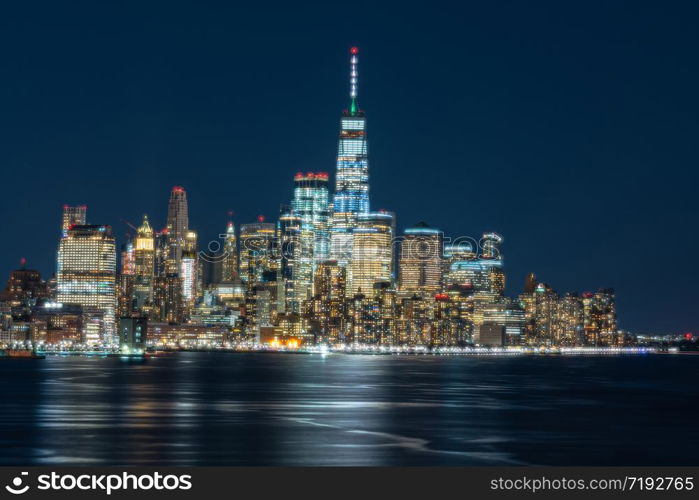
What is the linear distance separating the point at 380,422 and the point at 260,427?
26.5ft

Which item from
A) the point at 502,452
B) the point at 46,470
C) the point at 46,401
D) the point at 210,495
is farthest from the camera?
the point at 46,401

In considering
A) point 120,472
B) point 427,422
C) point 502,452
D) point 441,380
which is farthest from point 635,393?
point 120,472

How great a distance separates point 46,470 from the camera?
147ft

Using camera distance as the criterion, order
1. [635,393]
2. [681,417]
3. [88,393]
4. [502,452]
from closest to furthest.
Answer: [502,452]
[681,417]
[88,393]
[635,393]

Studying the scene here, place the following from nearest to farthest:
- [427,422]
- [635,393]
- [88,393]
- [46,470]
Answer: [46,470], [427,422], [88,393], [635,393]

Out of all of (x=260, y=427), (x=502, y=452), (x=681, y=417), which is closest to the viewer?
(x=502, y=452)

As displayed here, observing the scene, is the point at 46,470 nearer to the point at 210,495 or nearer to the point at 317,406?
the point at 210,495

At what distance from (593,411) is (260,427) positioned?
30634 mm

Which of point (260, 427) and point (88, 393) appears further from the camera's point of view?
point (88, 393)

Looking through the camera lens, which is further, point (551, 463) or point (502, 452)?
point (502, 452)

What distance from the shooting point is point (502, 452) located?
5722cm

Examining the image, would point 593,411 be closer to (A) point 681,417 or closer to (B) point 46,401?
(A) point 681,417

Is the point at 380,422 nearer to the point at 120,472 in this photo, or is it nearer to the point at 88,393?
the point at 120,472

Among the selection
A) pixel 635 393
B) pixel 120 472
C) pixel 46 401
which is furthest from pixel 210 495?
pixel 635 393
